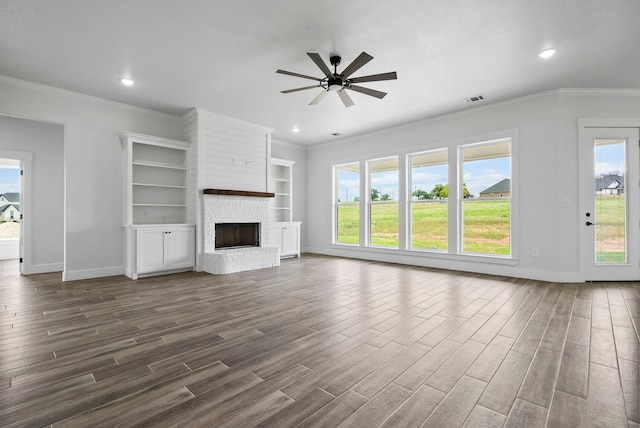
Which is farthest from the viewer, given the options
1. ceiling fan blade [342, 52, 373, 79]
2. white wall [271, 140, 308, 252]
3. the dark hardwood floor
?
white wall [271, 140, 308, 252]

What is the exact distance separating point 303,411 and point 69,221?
512 cm

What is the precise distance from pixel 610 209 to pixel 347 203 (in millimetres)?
4845

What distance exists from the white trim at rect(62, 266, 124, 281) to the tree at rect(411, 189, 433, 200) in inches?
224

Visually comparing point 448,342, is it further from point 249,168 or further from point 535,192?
point 249,168

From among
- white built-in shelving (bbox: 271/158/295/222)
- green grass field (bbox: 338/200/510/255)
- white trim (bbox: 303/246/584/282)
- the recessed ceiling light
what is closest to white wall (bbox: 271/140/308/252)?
white built-in shelving (bbox: 271/158/295/222)

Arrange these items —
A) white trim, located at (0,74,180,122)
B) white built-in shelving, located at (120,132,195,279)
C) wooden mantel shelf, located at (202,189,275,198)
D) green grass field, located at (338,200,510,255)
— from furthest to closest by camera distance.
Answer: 1. wooden mantel shelf, located at (202,189,275,198)
2. green grass field, located at (338,200,510,255)
3. white built-in shelving, located at (120,132,195,279)
4. white trim, located at (0,74,180,122)

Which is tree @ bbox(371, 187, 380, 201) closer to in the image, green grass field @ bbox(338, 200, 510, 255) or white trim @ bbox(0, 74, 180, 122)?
green grass field @ bbox(338, 200, 510, 255)

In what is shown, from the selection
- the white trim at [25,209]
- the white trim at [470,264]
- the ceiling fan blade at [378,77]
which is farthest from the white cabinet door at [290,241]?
the white trim at [25,209]

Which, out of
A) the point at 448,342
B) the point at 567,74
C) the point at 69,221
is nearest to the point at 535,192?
the point at 567,74

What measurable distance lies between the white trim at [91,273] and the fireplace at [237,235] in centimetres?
169

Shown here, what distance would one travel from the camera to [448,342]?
2.43 meters

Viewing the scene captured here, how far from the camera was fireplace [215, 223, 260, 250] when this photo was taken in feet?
20.3

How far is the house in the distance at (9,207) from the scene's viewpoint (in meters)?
7.32

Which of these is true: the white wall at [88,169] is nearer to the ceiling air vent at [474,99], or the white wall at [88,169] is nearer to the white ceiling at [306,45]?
the white ceiling at [306,45]
